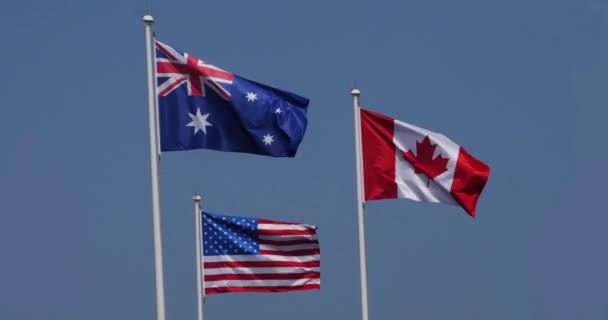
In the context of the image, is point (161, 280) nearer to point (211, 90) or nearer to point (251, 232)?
point (211, 90)

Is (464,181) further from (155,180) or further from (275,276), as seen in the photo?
(155,180)

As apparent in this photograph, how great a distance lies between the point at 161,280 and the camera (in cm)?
2684

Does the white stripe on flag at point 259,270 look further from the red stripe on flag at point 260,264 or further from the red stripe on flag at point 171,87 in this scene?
the red stripe on flag at point 171,87

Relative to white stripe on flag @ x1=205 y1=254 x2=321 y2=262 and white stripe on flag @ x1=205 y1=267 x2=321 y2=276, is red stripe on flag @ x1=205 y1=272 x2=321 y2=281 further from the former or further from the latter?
white stripe on flag @ x1=205 y1=254 x2=321 y2=262

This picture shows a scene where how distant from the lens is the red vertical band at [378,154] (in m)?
33.2

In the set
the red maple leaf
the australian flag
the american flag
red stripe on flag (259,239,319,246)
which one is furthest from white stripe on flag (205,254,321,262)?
the australian flag

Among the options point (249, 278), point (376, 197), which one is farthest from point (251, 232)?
point (376, 197)

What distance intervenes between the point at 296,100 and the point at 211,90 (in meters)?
1.93

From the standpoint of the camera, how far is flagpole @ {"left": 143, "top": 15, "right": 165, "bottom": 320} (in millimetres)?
26766

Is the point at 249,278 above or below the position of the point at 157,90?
below

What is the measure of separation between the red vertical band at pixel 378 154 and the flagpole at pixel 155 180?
6.89 meters

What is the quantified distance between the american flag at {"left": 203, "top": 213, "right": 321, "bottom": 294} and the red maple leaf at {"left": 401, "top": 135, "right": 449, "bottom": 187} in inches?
140

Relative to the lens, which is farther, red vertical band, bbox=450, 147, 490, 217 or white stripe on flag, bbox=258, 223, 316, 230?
white stripe on flag, bbox=258, 223, 316, 230

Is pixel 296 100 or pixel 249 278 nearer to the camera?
pixel 296 100
